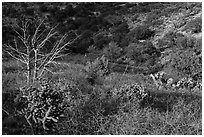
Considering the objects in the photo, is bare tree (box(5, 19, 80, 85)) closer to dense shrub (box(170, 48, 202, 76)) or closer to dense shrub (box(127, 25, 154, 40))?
dense shrub (box(170, 48, 202, 76))

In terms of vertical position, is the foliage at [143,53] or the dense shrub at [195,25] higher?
the dense shrub at [195,25]

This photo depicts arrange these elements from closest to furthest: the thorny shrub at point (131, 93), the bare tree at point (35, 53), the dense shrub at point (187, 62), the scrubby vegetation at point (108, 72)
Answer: the scrubby vegetation at point (108, 72) → the bare tree at point (35, 53) → the thorny shrub at point (131, 93) → the dense shrub at point (187, 62)

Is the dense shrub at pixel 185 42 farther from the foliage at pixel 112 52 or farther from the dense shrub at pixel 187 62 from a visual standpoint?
the foliage at pixel 112 52

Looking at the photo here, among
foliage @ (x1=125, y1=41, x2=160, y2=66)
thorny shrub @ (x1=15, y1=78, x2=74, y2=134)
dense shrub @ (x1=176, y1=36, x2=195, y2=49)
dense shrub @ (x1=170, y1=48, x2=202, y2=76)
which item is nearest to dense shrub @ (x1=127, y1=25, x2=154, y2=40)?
foliage @ (x1=125, y1=41, x2=160, y2=66)

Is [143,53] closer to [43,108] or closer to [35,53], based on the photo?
[35,53]

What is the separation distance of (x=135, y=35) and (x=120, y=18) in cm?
371

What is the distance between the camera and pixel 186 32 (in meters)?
20.3

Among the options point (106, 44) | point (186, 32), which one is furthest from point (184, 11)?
point (106, 44)

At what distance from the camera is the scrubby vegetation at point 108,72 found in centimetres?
688

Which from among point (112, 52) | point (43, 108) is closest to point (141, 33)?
point (112, 52)

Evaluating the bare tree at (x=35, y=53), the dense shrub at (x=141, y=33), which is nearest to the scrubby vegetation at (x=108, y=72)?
the dense shrub at (x=141, y=33)

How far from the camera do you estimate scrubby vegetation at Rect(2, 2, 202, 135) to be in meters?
6.88

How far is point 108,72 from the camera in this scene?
13.8m

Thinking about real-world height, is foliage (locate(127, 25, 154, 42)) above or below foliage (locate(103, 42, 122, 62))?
above
